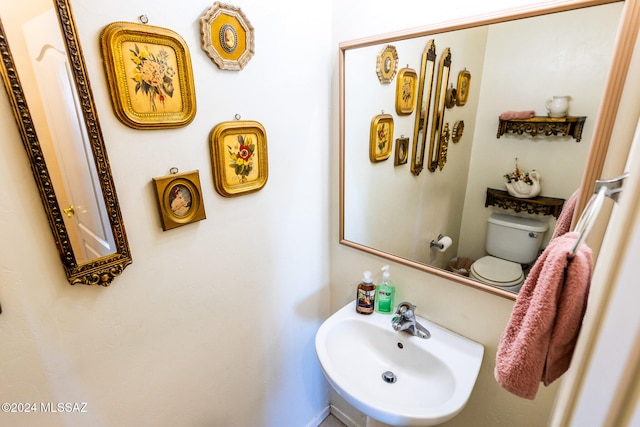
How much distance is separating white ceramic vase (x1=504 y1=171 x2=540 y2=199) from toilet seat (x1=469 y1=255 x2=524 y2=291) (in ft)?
0.72

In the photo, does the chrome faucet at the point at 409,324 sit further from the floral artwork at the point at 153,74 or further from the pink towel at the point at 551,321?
the floral artwork at the point at 153,74

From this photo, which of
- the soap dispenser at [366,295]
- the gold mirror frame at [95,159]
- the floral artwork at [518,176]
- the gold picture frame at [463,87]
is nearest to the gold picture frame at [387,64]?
the gold picture frame at [463,87]

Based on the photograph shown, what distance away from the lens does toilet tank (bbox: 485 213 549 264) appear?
88 centimetres

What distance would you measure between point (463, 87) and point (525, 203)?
0.41 meters

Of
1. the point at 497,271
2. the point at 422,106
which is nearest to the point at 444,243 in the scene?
the point at 497,271

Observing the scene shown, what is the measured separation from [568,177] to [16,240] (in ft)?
4.39

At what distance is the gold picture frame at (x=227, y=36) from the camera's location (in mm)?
822

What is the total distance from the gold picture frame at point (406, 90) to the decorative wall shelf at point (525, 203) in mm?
411

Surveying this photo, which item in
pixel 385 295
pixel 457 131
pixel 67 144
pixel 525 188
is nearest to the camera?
pixel 67 144

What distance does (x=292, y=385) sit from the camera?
1431mm

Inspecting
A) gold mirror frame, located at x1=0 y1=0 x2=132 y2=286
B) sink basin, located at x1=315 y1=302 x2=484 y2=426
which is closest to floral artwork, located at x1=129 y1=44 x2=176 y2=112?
gold mirror frame, located at x1=0 y1=0 x2=132 y2=286

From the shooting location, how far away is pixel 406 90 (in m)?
1.08

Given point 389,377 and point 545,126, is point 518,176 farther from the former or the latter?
point 389,377

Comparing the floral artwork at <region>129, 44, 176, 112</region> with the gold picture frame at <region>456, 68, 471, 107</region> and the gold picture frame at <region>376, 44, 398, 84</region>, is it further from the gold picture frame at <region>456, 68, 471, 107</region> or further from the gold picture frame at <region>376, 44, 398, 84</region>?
the gold picture frame at <region>456, 68, 471, 107</region>
